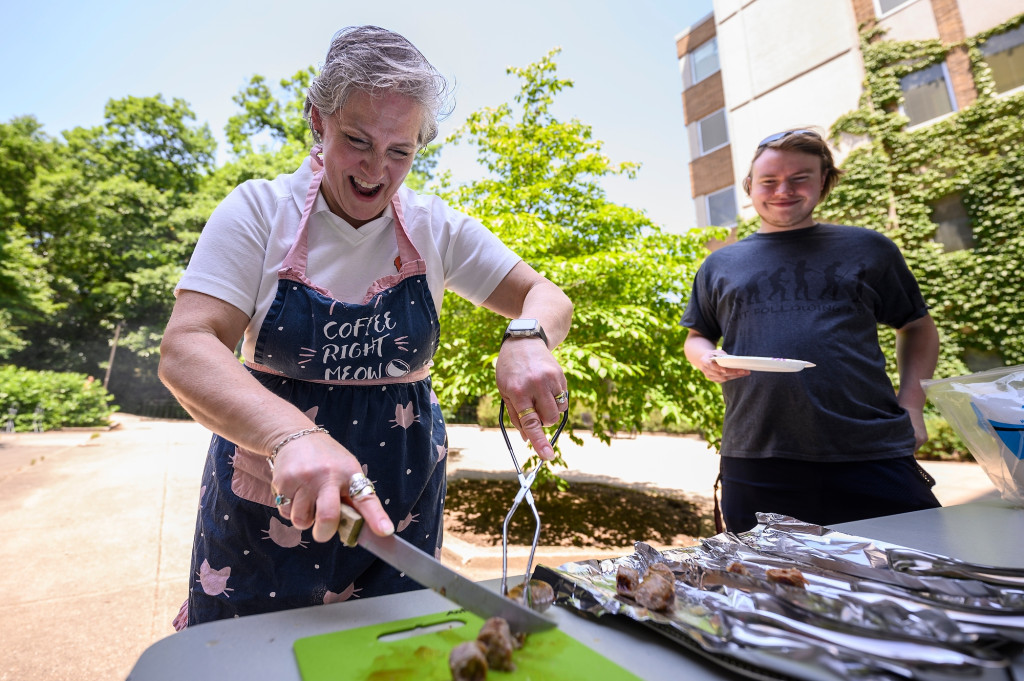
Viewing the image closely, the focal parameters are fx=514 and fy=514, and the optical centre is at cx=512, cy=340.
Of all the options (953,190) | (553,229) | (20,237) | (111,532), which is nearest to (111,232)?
(20,237)

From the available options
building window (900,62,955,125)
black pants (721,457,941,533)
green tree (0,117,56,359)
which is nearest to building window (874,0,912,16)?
building window (900,62,955,125)

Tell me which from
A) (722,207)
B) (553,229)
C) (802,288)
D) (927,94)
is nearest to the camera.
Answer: (802,288)

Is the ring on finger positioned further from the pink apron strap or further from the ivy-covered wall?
the ivy-covered wall

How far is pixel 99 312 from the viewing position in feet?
73.3

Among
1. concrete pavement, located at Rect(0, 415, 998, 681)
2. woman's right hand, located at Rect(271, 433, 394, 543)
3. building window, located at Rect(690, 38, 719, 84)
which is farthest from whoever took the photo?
building window, located at Rect(690, 38, 719, 84)

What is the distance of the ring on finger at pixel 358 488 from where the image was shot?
33.0 inches

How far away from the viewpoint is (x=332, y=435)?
1215 mm

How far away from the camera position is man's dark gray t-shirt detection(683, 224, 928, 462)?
1775 millimetres

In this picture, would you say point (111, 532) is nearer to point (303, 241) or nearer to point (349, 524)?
point (303, 241)

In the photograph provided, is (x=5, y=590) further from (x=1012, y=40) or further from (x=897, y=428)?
(x=1012, y=40)

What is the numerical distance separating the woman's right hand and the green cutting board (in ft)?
0.58

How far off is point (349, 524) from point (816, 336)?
1.76 meters

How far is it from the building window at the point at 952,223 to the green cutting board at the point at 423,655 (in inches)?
539

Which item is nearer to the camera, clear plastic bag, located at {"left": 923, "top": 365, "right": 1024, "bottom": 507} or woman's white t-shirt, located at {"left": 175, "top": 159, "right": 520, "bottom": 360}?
woman's white t-shirt, located at {"left": 175, "top": 159, "right": 520, "bottom": 360}
